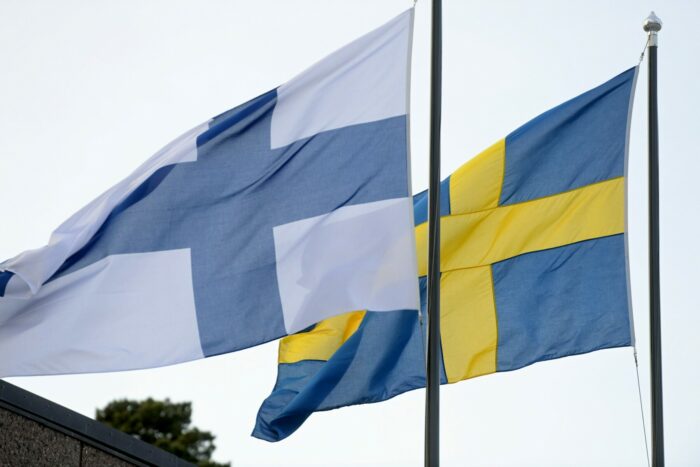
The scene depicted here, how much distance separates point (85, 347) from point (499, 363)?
2.59 meters

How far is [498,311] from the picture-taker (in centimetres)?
859

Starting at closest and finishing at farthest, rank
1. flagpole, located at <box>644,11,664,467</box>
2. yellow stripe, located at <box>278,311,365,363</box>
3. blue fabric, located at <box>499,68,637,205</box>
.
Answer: flagpole, located at <box>644,11,664,467</box> < yellow stripe, located at <box>278,311,365,363</box> < blue fabric, located at <box>499,68,637,205</box>

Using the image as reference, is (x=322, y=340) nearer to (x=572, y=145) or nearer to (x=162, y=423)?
(x=572, y=145)

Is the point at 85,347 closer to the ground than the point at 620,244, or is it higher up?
closer to the ground

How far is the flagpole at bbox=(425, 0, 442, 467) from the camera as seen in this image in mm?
7156

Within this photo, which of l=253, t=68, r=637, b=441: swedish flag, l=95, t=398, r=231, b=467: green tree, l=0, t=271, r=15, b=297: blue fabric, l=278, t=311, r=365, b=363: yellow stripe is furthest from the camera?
l=95, t=398, r=231, b=467: green tree

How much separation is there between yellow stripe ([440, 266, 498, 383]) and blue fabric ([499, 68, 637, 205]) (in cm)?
60

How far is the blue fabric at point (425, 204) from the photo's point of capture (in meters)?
8.88

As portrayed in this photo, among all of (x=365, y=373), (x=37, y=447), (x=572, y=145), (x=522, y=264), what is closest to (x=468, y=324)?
(x=522, y=264)

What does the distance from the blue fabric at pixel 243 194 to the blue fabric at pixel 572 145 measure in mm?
1220

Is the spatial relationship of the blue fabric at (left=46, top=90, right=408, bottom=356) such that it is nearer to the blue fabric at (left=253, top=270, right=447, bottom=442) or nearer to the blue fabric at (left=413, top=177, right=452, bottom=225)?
the blue fabric at (left=253, top=270, right=447, bottom=442)

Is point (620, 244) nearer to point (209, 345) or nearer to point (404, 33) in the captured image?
point (404, 33)

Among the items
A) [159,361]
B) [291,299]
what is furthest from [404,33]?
[159,361]

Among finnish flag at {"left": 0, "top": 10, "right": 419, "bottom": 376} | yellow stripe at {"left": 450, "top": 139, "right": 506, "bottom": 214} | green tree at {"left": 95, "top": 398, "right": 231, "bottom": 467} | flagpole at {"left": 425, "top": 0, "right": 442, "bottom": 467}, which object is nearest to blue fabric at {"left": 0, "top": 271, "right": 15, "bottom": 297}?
finnish flag at {"left": 0, "top": 10, "right": 419, "bottom": 376}
